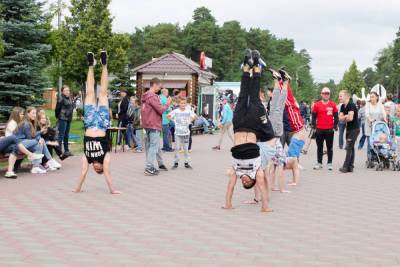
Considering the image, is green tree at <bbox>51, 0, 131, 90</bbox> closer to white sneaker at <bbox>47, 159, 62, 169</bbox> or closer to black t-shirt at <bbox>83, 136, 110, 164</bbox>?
white sneaker at <bbox>47, 159, 62, 169</bbox>

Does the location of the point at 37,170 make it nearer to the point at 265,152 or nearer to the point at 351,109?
the point at 265,152

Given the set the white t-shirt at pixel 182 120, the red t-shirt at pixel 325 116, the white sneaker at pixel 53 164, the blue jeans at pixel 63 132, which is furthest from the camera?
the blue jeans at pixel 63 132

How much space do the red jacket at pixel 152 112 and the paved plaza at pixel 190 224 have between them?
117 centimetres

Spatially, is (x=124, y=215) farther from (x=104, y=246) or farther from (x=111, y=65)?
(x=111, y=65)

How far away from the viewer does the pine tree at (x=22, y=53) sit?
23500 mm

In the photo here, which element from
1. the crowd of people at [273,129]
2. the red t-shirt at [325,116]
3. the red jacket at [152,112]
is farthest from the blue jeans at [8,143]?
the red t-shirt at [325,116]

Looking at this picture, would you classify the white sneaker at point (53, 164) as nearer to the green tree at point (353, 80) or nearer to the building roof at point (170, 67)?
the building roof at point (170, 67)

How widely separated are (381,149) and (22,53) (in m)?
14.0

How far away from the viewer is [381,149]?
15.6m

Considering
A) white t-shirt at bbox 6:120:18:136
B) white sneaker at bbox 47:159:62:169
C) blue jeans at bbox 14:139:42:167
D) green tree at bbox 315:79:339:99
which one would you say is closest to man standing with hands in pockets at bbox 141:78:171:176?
white sneaker at bbox 47:159:62:169

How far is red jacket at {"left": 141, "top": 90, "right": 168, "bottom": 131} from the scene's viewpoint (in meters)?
13.3

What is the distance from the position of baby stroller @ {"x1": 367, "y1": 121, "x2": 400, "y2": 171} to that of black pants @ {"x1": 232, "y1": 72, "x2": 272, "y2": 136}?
7.05 meters

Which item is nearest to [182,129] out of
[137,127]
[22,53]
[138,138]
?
[137,127]

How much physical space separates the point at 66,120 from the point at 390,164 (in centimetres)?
852
